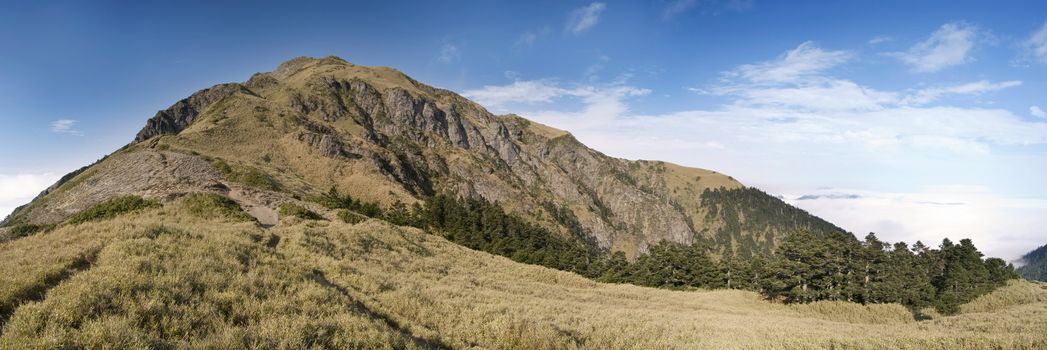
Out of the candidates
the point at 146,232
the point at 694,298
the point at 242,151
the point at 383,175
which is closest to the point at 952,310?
the point at 694,298

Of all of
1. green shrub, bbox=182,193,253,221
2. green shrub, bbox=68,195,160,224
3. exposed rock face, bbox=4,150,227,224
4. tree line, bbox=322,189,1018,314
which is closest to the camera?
green shrub, bbox=182,193,253,221

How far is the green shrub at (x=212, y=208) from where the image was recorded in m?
34.0

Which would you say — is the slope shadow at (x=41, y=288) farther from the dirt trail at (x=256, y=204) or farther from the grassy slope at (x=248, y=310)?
the dirt trail at (x=256, y=204)

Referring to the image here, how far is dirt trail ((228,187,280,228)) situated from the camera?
40.9 meters

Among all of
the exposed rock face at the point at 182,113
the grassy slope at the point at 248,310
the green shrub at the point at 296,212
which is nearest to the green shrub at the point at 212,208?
the green shrub at the point at 296,212

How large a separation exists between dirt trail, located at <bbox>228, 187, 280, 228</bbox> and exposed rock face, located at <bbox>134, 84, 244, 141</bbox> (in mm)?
127187

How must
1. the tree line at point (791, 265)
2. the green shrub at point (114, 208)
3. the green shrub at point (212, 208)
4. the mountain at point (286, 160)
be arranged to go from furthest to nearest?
the mountain at point (286, 160)
the tree line at point (791, 265)
the green shrub at point (114, 208)
the green shrub at point (212, 208)

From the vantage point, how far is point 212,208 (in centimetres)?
3547

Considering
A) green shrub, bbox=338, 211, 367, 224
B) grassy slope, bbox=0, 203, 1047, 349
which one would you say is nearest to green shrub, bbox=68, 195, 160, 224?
green shrub, bbox=338, 211, 367, 224

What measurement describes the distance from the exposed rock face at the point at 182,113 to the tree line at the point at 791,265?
122 meters

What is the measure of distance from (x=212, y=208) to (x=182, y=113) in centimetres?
16923

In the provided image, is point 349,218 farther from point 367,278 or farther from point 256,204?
point 367,278

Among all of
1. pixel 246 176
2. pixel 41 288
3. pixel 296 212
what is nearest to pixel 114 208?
pixel 296 212

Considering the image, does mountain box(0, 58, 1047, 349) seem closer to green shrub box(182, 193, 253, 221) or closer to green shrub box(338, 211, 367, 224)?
green shrub box(182, 193, 253, 221)
